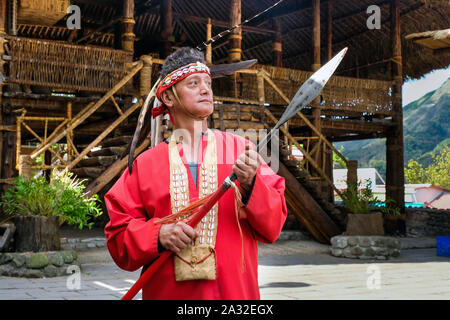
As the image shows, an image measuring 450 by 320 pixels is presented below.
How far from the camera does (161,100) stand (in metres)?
2.34

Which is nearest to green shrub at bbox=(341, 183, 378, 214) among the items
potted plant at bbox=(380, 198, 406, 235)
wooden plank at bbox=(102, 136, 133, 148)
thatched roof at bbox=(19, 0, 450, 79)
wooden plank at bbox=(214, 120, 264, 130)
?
wooden plank at bbox=(214, 120, 264, 130)

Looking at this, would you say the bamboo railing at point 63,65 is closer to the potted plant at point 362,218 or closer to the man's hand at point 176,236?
the potted plant at point 362,218

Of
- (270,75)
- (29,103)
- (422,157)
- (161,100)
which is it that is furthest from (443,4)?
(422,157)

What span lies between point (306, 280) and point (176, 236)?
17.5 feet

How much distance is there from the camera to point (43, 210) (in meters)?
7.20

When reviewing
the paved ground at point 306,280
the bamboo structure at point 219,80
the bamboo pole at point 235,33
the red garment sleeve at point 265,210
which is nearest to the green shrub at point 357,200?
the bamboo structure at point 219,80

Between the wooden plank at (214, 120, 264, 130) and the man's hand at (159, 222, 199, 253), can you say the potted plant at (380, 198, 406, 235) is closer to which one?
the wooden plank at (214, 120, 264, 130)

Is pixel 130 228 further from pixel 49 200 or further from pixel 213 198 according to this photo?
pixel 49 200

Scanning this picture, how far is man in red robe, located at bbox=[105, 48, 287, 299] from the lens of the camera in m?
2.04

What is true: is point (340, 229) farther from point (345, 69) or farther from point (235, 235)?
point (235, 235)

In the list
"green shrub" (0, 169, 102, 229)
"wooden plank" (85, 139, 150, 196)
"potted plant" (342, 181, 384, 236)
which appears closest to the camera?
"green shrub" (0, 169, 102, 229)

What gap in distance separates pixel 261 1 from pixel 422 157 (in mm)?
57836

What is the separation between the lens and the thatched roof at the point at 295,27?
13.5m

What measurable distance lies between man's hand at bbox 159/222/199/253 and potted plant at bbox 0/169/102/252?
517cm
